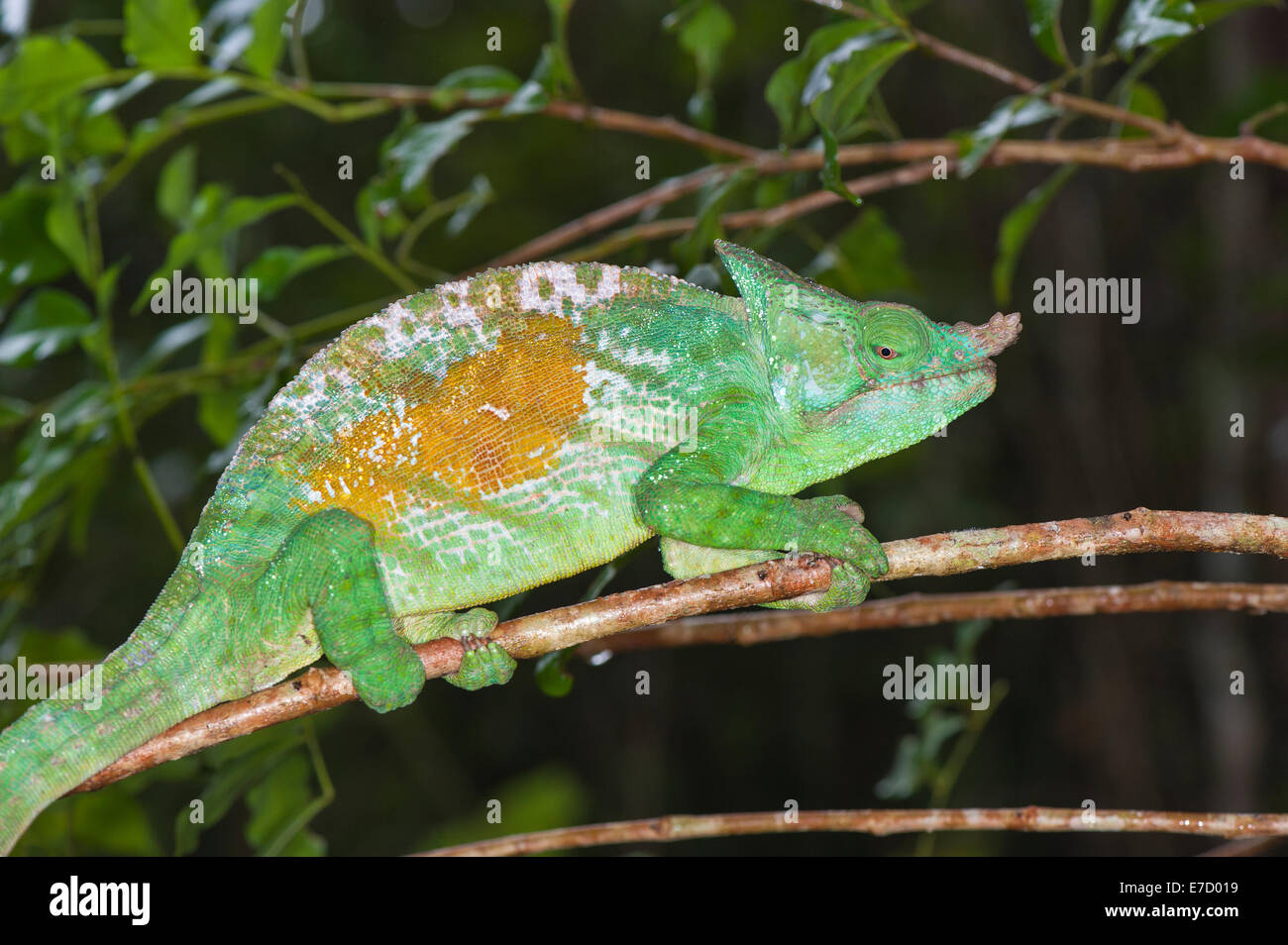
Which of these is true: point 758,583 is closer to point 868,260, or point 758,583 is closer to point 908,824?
point 908,824

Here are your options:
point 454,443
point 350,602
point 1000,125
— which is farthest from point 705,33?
point 350,602

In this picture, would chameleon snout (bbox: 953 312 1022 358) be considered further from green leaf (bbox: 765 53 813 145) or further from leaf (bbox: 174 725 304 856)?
leaf (bbox: 174 725 304 856)

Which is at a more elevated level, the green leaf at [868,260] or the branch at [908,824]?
the green leaf at [868,260]

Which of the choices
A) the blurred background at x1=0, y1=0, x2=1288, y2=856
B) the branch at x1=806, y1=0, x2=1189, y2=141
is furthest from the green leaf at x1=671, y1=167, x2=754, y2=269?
the blurred background at x1=0, y1=0, x2=1288, y2=856

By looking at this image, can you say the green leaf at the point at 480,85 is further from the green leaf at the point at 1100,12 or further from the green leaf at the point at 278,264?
the green leaf at the point at 1100,12

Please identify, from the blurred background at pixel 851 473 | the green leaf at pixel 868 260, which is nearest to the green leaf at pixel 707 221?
the green leaf at pixel 868 260

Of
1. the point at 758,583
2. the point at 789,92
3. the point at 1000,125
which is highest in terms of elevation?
the point at 789,92
